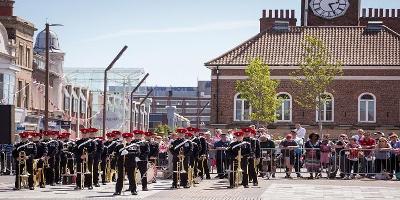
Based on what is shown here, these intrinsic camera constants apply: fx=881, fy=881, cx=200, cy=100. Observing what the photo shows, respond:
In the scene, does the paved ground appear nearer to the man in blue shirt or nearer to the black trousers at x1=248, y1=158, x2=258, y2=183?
the black trousers at x1=248, y1=158, x2=258, y2=183

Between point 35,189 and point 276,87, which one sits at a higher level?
point 276,87

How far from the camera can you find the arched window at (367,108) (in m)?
61.5

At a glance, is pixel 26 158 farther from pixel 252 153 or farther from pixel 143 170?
pixel 252 153

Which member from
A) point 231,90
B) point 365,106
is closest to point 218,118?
point 231,90

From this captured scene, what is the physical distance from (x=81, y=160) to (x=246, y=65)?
35816 millimetres

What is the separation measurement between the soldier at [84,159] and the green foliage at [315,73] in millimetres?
31897

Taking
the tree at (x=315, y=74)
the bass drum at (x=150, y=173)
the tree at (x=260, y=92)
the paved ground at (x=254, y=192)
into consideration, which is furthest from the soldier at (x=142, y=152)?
the tree at (x=260, y=92)

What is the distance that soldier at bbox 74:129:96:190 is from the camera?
1064 inches

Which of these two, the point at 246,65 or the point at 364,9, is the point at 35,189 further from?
the point at 364,9

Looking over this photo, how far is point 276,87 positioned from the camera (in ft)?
201

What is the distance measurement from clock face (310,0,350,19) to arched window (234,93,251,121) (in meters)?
13.1

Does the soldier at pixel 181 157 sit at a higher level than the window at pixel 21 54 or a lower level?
lower

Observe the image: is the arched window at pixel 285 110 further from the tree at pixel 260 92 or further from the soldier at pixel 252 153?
the soldier at pixel 252 153

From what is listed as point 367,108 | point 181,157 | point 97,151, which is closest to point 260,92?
point 367,108
